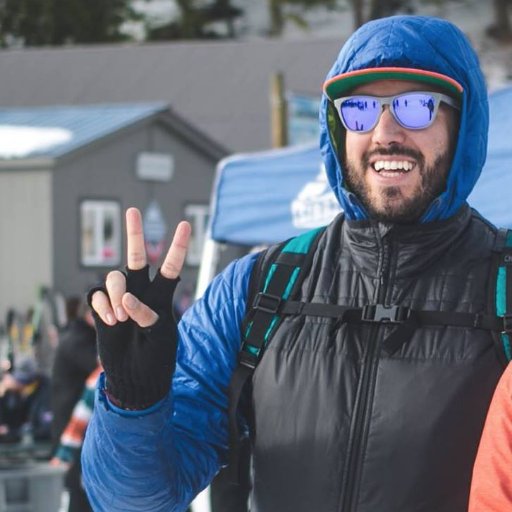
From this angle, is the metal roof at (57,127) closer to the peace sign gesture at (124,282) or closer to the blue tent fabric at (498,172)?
the blue tent fabric at (498,172)

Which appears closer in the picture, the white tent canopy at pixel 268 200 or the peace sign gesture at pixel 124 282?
the peace sign gesture at pixel 124 282

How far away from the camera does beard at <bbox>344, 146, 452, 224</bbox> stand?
2.45m

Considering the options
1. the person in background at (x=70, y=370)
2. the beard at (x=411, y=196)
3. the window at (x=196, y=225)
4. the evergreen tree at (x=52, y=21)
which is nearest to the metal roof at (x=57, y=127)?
the window at (x=196, y=225)

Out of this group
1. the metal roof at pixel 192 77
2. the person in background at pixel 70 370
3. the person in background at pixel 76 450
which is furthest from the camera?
the metal roof at pixel 192 77

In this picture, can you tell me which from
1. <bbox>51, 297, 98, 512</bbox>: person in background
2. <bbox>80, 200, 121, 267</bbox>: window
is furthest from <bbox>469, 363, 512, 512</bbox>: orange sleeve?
<bbox>80, 200, 121, 267</bbox>: window

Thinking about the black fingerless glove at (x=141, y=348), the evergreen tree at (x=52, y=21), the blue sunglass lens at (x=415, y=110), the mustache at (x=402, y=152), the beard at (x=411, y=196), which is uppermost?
the evergreen tree at (x=52, y=21)

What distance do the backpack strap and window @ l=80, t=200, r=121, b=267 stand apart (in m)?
17.4

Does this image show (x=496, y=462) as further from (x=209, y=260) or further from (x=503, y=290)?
(x=209, y=260)

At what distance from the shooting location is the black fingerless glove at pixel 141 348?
7.49ft

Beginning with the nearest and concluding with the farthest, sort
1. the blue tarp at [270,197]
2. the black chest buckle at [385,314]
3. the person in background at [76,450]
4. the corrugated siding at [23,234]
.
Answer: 1. the black chest buckle at [385,314]
2. the blue tarp at [270,197]
3. the person in background at [76,450]
4. the corrugated siding at [23,234]

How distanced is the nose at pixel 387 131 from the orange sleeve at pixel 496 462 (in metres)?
0.53

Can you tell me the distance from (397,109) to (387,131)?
4 cm

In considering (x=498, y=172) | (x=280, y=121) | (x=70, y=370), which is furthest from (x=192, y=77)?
(x=498, y=172)

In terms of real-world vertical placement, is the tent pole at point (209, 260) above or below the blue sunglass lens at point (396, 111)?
below
